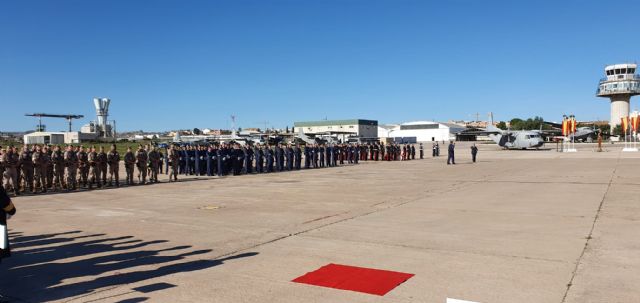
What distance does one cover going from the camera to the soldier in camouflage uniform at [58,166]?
15258 millimetres

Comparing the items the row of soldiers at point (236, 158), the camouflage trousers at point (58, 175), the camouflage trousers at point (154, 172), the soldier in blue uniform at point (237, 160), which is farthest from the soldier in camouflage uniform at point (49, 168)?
the soldier in blue uniform at point (237, 160)

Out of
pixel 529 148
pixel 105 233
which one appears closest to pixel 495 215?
pixel 105 233

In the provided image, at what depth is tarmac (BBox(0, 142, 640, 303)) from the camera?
470cm

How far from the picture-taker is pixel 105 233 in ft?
25.5

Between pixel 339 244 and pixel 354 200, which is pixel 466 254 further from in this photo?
pixel 354 200

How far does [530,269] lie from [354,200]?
6.45 metres

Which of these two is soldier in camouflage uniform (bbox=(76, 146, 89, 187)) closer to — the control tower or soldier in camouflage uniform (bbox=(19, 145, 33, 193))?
soldier in camouflage uniform (bbox=(19, 145, 33, 193))

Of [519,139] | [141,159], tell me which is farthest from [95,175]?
[519,139]

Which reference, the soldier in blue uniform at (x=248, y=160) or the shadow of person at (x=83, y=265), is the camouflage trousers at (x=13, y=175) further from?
the soldier in blue uniform at (x=248, y=160)

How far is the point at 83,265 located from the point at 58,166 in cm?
1115

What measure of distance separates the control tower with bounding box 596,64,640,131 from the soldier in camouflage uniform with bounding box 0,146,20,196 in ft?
323

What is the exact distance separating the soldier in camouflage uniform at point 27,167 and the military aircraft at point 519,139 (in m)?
42.7

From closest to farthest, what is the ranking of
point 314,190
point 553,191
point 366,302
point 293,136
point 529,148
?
1. point 366,302
2. point 553,191
3. point 314,190
4. point 529,148
5. point 293,136

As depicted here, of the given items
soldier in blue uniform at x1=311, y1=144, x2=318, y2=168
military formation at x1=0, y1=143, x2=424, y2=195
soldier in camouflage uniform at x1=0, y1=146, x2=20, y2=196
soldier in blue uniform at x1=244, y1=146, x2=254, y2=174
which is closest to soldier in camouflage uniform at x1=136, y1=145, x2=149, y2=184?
military formation at x1=0, y1=143, x2=424, y2=195
